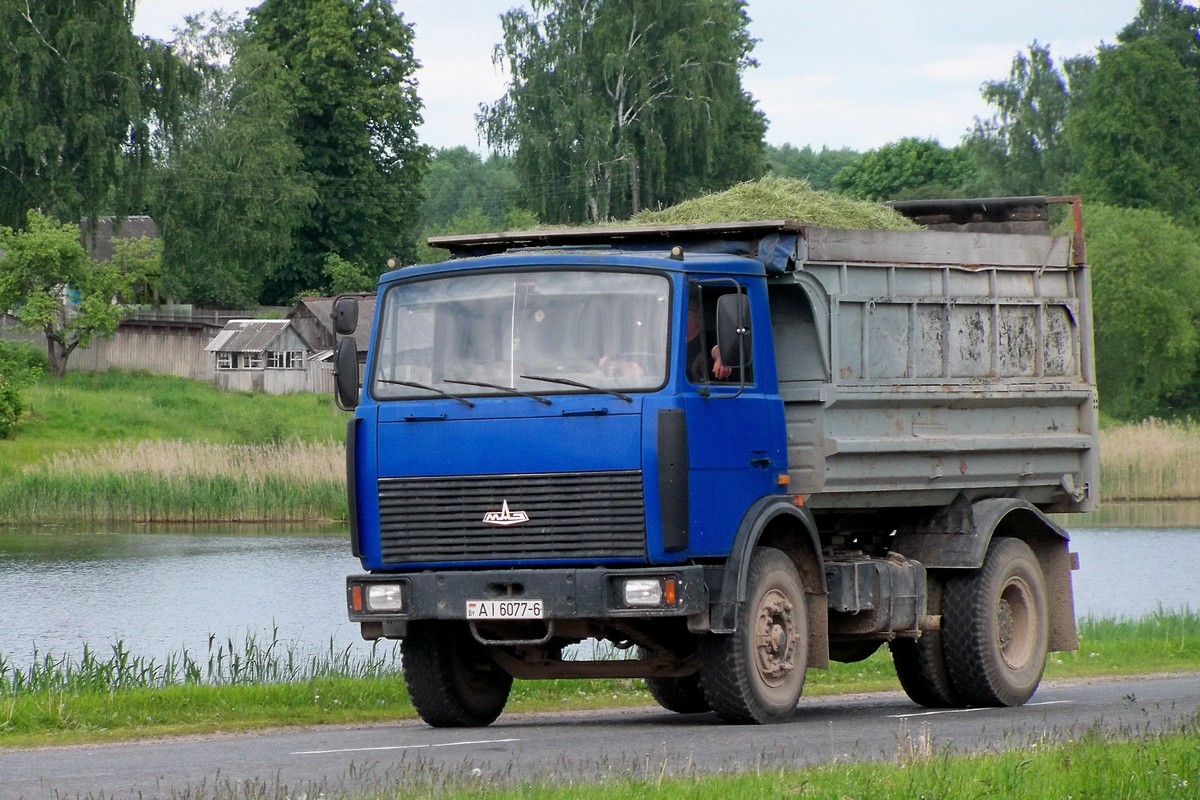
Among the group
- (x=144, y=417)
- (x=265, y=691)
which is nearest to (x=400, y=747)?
(x=265, y=691)

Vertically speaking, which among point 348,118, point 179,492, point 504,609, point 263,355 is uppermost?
point 348,118

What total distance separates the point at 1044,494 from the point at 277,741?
6.74 m

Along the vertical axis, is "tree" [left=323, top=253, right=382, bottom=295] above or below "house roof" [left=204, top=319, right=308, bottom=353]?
above

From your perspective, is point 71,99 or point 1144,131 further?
point 1144,131

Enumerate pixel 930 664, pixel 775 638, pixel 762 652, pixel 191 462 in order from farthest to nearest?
pixel 191 462
pixel 930 664
pixel 775 638
pixel 762 652

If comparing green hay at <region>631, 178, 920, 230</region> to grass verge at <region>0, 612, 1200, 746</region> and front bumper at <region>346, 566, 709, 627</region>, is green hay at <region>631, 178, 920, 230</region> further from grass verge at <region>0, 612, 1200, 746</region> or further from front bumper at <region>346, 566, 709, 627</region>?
grass verge at <region>0, 612, 1200, 746</region>

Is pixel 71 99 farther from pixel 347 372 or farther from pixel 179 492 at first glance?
pixel 347 372

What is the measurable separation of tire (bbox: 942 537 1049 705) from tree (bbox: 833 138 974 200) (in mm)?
98203

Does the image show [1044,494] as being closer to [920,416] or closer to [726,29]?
[920,416]

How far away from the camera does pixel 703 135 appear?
67938mm

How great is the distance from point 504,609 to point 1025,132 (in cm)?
9496

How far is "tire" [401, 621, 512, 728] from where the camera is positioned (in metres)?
12.8

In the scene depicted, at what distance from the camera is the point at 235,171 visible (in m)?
73.9

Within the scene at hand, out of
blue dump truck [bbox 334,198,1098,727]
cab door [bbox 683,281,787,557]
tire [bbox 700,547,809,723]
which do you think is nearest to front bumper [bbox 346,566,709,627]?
blue dump truck [bbox 334,198,1098,727]
